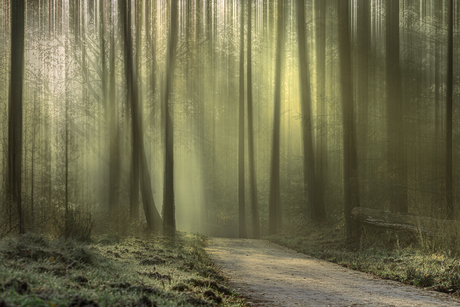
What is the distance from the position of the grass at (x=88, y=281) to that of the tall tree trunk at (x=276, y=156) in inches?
547

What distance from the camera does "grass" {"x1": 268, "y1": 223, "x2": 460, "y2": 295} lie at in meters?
7.06

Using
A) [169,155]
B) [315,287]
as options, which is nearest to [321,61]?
[169,155]

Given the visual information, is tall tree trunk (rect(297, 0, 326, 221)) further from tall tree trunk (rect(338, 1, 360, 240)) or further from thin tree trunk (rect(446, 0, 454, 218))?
thin tree trunk (rect(446, 0, 454, 218))

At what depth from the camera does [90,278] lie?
4.92m

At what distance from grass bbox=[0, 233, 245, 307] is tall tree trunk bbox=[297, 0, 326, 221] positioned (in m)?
11.5

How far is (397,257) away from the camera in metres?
9.43

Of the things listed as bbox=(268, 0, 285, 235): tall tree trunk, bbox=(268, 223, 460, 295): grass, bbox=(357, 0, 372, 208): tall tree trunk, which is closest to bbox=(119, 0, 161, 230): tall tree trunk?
bbox=(268, 223, 460, 295): grass

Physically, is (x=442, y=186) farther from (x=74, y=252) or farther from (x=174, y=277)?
(x=74, y=252)

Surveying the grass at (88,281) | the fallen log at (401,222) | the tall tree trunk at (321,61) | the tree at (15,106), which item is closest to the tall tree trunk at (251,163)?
the tall tree trunk at (321,61)

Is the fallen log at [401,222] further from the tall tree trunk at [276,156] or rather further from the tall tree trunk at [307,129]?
the tall tree trunk at [276,156]

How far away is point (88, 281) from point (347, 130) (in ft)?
40.8

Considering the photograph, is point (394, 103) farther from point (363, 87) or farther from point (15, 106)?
point (15, 106)

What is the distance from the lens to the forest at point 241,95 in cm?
1498

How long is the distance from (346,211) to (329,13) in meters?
12.2
